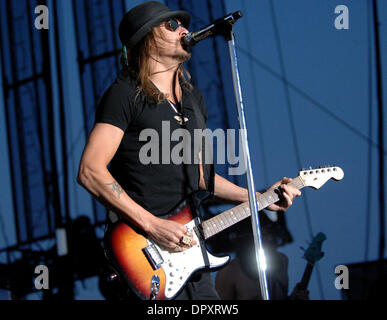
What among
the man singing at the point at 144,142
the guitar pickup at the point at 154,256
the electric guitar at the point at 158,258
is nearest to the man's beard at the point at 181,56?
the man singing at the point at 144,142

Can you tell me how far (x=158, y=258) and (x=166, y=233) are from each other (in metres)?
0.11

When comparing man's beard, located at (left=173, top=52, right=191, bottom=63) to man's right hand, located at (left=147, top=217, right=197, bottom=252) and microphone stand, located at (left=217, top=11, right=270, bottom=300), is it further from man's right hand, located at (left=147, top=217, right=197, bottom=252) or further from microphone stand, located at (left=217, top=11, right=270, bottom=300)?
man's right hand, located at (left=147, top=217, right=197, bottom=252)

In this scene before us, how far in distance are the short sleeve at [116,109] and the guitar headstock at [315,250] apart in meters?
1.60

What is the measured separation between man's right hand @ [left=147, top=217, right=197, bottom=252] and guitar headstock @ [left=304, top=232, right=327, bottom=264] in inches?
53.0

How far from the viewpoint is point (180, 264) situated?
1.80 metres

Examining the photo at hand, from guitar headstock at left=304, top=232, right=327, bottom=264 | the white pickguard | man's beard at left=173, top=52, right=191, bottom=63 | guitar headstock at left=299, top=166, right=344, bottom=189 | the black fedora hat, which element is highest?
the black fedora hat

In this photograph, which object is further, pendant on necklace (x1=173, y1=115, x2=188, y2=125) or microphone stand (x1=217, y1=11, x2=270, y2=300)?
pendant on necklace (x1=173, y1=115, x2=188, y2=125)

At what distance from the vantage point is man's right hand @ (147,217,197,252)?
1775 millimetres

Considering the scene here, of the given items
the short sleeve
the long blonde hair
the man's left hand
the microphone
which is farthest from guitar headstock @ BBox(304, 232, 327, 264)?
the microphone

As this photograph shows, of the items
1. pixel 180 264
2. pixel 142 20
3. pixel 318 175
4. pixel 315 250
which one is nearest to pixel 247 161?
pixel 180 264

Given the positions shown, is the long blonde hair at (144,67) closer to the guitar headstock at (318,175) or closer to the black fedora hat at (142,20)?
the black fedora hat at (142,20)

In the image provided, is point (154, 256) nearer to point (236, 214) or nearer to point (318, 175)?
point (236, 214)

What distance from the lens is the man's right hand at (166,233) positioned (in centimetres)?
178

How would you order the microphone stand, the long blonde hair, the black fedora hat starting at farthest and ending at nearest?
the black fedora hat < the long blonde hair < the microphone stand
